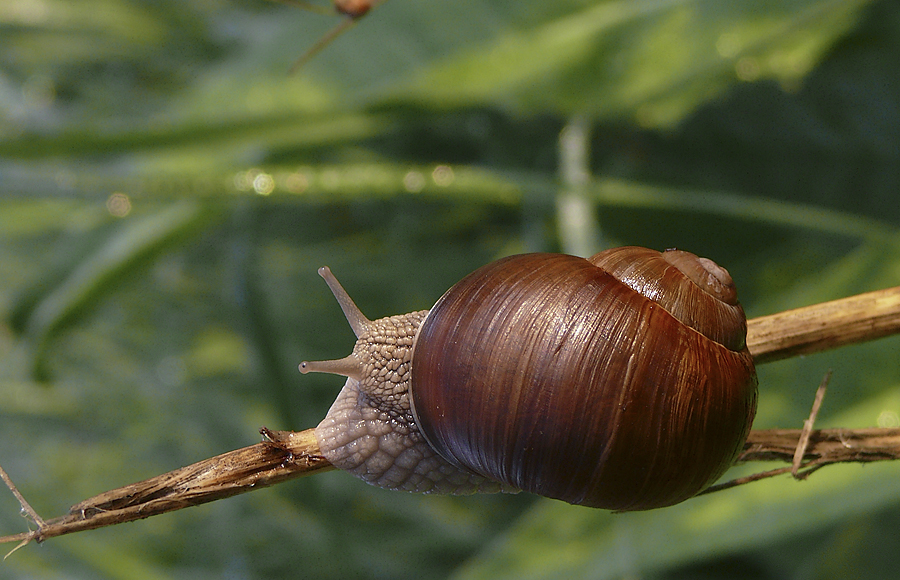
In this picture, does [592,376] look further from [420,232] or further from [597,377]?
[420,232]

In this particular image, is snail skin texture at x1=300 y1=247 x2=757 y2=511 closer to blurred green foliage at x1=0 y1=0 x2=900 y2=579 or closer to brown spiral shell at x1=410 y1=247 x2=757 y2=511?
brown spiral shell at x1=410 y1=247 x2=757 y2=511

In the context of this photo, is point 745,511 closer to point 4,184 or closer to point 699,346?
point 699,346

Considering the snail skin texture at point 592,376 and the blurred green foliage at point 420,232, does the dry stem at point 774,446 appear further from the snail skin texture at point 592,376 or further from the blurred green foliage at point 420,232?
the blurred green foliage at point 420,232

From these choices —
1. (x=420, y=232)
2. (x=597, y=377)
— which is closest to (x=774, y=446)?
(x=597, y=377)

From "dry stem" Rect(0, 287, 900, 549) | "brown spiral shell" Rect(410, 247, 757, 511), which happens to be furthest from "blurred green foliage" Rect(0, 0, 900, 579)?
"brown spiral shell" Rect(410, 247, 757, 511)

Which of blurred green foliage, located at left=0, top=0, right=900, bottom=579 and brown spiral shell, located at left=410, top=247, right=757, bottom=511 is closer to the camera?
brown spiral shell, located at left=410, top=247, right=757, bottom=511

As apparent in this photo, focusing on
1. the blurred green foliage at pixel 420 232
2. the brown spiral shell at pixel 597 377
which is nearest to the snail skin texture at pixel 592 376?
the brown spiral shell at pixel 597 377

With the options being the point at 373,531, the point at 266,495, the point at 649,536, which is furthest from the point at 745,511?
the point at 266,495
